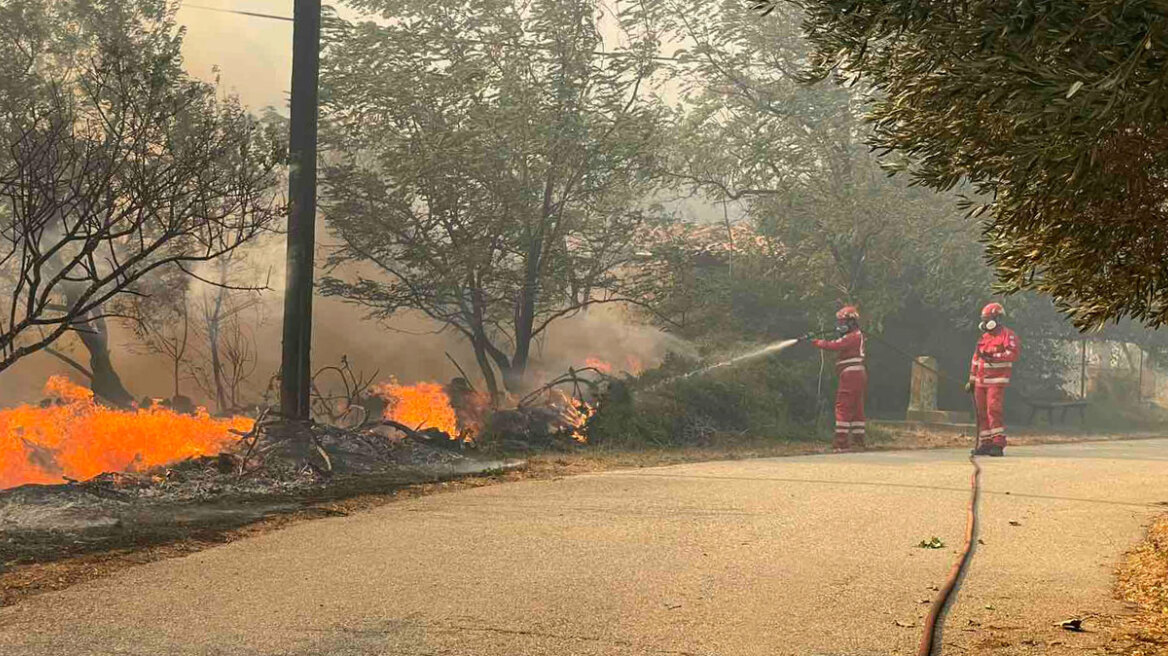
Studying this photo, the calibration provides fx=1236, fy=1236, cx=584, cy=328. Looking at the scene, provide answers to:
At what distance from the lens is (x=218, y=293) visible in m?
21.5

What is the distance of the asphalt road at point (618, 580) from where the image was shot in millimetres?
6016

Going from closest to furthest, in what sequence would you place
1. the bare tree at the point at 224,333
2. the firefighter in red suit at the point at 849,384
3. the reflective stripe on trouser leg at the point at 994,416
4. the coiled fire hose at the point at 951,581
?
the coiled fire hose at the point at 951,581 < the reflective stripe on trouser leg at the point at 994,416 < the firefighter in red suit at the point at 849,384 < the bare tree at the point at 224,333

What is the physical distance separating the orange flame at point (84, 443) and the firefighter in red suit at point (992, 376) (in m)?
10.5

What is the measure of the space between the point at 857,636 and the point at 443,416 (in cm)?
1114

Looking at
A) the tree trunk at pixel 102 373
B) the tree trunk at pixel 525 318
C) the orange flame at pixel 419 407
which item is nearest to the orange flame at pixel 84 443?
the orange flame at pixel 419 407

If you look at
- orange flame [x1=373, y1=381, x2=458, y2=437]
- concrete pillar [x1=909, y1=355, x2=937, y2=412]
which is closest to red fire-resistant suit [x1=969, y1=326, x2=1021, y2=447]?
concrete pillar [x1=909, y1=355, x2=937, y2=412]

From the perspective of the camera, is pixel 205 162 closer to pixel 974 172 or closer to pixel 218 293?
pixel 974 172

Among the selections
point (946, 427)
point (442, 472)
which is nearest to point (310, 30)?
point (442, 472)

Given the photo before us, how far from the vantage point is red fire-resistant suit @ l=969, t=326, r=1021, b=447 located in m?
17.5

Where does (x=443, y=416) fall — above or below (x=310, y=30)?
below

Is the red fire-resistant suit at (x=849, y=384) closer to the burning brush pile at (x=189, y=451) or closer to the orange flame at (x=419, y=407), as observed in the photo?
the orange flame at (x=419, y=407)

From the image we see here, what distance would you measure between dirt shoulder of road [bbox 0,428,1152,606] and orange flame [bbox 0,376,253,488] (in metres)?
2.07

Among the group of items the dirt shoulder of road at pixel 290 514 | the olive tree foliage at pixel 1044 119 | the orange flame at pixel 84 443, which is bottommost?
the dirt shoulder of road at pixel 290 514

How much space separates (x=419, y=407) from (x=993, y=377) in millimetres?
8140
